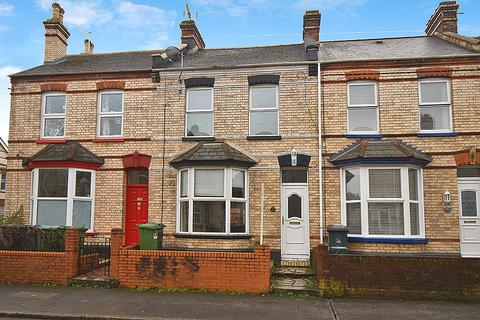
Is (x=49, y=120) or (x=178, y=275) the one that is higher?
(x=49, y=120)

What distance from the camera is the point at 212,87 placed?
12328mm

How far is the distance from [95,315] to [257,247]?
3.50 metres

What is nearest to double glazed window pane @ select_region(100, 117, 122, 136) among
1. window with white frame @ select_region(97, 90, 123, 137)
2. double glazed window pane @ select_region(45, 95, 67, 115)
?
window with white frame @ select_region(97, 90, 123, 137)

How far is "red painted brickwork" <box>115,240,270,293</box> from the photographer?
859 cm

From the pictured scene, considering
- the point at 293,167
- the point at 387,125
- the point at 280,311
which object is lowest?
the point at 280,311

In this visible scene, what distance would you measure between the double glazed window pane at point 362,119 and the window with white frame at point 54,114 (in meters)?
9.30

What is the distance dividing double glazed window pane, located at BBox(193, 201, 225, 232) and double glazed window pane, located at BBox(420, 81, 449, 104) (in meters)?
6.77

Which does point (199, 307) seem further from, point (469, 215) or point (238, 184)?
point (469, 215)

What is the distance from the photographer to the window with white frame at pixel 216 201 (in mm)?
11163

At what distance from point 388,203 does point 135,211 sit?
7.67 metres

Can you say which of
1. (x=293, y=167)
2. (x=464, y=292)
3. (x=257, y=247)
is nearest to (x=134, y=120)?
(x=293, y=167)

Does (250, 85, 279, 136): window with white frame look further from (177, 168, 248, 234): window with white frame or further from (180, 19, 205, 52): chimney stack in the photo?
(180, 19, 205, 52): chimney stack

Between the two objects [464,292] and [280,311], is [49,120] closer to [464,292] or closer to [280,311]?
[280,311]

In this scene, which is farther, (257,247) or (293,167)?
(293,167)
